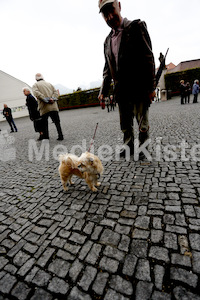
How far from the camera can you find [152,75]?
9.64 ft

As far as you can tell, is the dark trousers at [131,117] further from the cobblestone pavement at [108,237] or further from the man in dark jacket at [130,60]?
the cobblestone pavement at [108,237]

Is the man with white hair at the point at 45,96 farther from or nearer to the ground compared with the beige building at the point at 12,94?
nearer to the ground

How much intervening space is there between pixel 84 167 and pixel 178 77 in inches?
870

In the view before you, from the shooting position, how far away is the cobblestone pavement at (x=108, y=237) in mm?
1413

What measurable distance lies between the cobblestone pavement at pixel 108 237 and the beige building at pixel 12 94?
29.3 metres

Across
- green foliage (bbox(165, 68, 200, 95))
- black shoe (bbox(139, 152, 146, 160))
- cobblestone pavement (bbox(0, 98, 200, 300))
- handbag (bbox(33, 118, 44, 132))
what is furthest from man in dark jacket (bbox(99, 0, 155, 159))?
green foliage (bbox(165, 68, 200, 95))

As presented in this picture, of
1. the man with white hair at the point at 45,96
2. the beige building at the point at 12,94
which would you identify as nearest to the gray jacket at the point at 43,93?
the man with white hair at the point at 45,96

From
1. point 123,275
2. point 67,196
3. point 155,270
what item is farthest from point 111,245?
point 67,196

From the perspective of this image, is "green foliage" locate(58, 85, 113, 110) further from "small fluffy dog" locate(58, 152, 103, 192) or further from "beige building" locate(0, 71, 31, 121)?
"small fluffy dog" locate(58, 152, 103, 192)

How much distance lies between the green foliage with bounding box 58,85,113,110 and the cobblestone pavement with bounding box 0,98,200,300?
2134 cm

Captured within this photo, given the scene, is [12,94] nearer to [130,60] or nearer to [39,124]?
[39,124]

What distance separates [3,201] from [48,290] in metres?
2.17

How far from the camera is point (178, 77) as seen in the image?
19594mm

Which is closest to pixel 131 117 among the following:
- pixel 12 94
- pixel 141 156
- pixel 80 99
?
pixel 141 156
